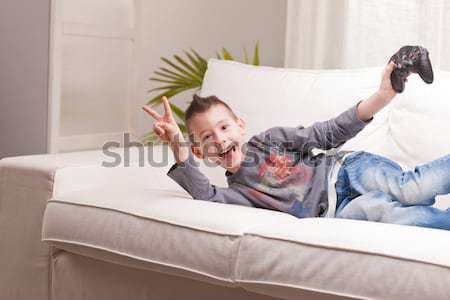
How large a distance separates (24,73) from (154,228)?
Result: 1.75 meters

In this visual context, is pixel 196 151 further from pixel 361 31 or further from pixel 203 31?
pixel 203 31

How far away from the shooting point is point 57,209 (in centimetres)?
215

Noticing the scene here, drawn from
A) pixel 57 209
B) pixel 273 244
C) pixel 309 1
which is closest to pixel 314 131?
pixel 273 244

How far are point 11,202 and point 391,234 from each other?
119 centimetres

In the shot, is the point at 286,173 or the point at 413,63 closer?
the point at 413,63

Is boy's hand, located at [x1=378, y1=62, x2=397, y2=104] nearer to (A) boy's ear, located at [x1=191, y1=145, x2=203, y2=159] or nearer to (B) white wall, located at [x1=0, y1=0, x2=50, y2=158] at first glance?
(A) boy's ear, located at [x1=191, y1=145, x2=203, y2=159]

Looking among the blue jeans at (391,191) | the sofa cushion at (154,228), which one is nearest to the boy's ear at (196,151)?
the sofa cushion at (154,228)

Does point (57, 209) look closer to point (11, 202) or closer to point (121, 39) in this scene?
point (11, 202)

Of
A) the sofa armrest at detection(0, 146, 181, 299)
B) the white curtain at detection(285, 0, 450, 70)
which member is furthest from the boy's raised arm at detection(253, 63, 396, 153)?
the white curtain at detection(285, 0, 450, 70)

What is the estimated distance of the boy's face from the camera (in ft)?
7.06

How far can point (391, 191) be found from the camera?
201cm

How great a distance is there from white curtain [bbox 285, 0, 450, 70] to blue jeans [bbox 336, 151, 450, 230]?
1.02 m

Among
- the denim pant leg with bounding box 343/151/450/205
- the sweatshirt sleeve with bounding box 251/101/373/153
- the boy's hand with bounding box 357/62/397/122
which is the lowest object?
the denim pant leg with bounding box 343/151/450/205

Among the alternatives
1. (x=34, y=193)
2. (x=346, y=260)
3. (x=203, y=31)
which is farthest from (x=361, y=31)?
(x=346, y=260)
